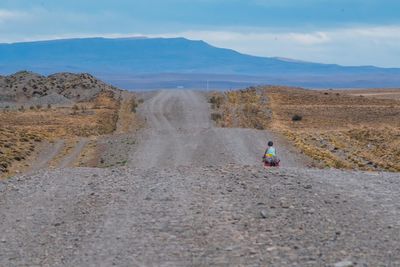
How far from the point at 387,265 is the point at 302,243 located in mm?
1492

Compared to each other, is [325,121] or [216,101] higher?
[216,101]

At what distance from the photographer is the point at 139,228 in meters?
11.3

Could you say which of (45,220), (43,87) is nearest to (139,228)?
(45,220)

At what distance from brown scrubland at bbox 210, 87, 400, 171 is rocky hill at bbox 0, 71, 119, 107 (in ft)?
55.8

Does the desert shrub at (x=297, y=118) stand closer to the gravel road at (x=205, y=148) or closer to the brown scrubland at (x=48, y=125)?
the gravel road at (x=205, y=148)

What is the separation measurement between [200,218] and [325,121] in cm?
4264

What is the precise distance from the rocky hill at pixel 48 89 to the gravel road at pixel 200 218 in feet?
199

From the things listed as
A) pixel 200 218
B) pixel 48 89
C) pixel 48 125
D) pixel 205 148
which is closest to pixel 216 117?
pixel 48 125

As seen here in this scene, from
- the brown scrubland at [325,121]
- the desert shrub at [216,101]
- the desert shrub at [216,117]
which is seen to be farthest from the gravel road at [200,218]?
the desert shrub at [216,101]

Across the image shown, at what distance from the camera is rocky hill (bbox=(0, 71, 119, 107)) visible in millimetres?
77812

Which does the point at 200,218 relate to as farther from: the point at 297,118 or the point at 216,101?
the point at 216,101

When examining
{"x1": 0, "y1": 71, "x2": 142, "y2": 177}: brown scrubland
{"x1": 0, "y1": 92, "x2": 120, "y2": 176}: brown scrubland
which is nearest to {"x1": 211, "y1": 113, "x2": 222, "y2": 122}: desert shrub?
{"x1": 0, "y1": 71, "x2": 142, "y2": 177}: brown scrubland

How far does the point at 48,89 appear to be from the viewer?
8519 cm

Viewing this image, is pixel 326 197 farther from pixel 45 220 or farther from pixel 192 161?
pixel 192 161
